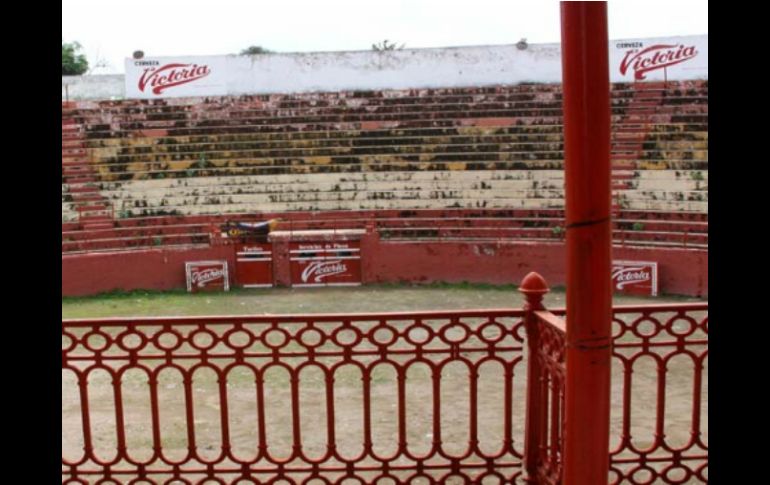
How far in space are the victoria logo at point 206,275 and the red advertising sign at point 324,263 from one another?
125 centimetres

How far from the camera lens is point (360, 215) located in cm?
1355

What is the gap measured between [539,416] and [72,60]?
30.2m

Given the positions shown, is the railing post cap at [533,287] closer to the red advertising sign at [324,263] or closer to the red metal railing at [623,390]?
the red metal railing at [623,390]

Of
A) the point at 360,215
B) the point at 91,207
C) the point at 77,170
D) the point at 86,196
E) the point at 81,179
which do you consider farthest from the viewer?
the point at 77,170

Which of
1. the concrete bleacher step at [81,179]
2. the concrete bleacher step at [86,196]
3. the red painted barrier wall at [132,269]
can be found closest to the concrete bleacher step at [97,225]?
the concrete bleacher step at [86,196]

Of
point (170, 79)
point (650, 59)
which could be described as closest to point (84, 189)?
point (170, 79)

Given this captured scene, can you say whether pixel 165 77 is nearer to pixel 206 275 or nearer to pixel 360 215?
pixel 360 215

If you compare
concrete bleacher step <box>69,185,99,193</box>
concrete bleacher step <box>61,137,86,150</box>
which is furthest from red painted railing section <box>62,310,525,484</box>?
concrete bleacher step <box>61,137,86,150</box>

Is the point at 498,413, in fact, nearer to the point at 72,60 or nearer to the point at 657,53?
the point at 657,53

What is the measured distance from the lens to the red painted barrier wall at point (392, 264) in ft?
38.2

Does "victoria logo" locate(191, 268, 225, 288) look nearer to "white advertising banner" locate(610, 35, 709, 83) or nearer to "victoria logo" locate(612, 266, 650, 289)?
"victoria logo" locate(612, 266, 650, 289)

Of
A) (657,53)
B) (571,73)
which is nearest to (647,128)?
(657,53)

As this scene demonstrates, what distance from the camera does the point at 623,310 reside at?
3.23 meters

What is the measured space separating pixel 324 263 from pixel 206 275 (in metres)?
2.03
